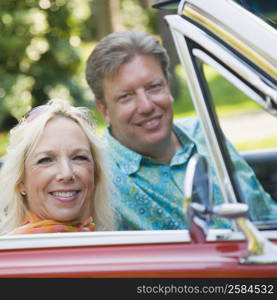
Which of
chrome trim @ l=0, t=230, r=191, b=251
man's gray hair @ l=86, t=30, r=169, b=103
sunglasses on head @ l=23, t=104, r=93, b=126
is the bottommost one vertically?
chrome trim @ l=0, t=230, r=191, b=251

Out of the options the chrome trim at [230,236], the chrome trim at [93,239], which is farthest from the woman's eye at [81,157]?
the chrome trim at [230,236]

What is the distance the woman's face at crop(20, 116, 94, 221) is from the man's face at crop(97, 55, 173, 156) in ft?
1.67

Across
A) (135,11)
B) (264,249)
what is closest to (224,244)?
(264,249)

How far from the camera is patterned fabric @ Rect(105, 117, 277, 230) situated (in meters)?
2.98

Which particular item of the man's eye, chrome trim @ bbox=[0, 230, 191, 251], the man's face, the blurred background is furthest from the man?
the blurred background

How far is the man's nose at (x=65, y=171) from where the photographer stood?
8.59ft

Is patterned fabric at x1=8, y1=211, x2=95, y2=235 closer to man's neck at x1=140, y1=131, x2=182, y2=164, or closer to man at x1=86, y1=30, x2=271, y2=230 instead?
man at x1=86, y1=30, x2=271, y2=230

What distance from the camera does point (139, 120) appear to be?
3.23 m

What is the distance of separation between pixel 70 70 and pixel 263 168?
9.87 meters

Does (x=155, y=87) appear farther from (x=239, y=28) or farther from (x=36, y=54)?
(x=36, y=54)

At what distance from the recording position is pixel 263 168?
3656mm

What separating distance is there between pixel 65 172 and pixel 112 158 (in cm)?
61
